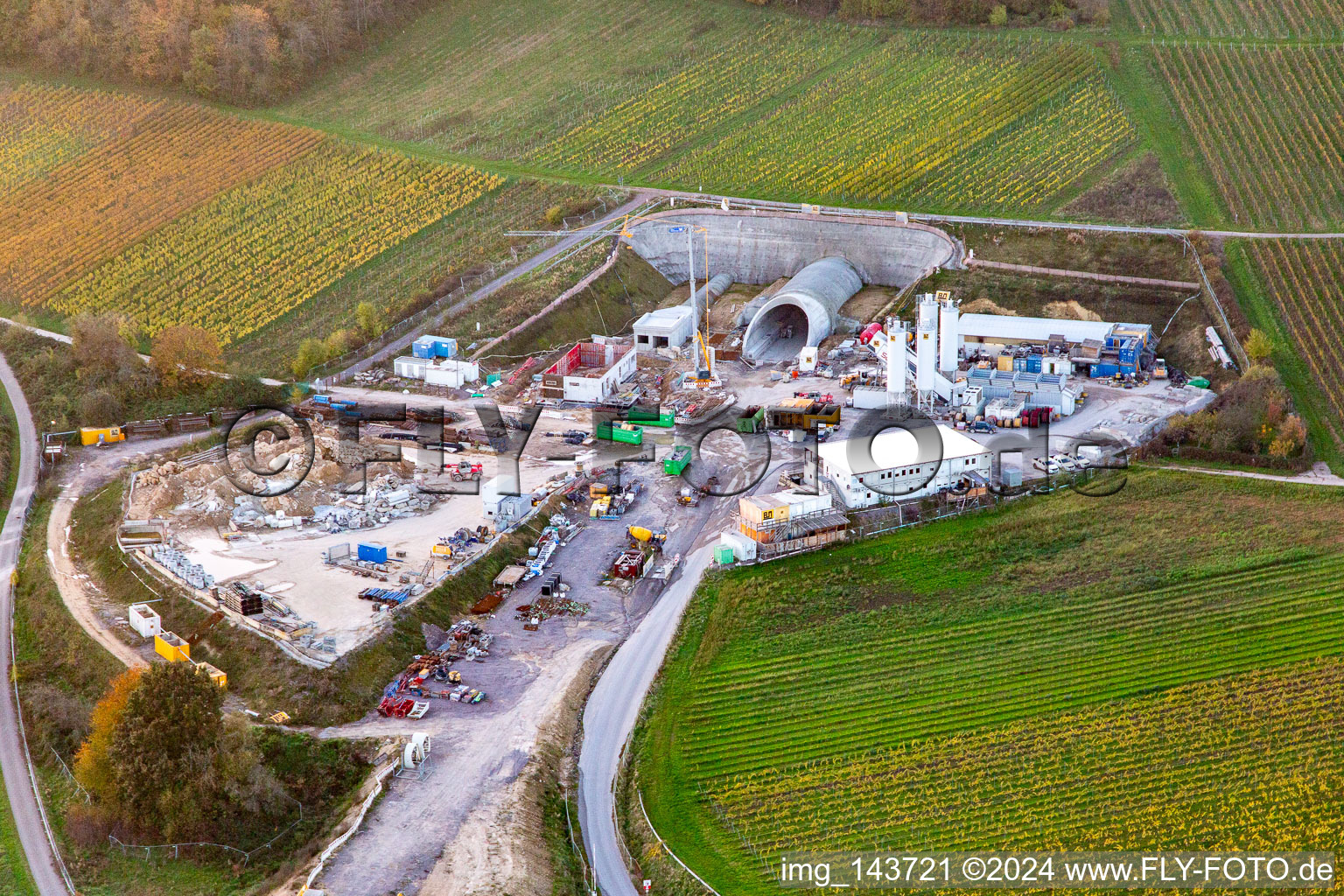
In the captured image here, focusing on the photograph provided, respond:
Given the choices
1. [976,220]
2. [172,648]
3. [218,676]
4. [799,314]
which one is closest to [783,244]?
[799,314]

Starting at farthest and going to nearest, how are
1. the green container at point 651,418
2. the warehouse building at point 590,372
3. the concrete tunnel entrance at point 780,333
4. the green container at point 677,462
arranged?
the concrete tunnel entrance at point 780,333
the warehouse building at point 590,372
the green container at point 651,418
the green container at point 677,462

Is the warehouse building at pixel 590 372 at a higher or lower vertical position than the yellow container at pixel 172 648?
higher

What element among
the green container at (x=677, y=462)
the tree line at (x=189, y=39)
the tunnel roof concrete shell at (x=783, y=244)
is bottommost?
the green container at (x=677, y=462)

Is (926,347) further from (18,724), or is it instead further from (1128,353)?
(18,724)

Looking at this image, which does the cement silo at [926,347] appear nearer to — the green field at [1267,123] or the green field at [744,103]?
the green field at [744,103]

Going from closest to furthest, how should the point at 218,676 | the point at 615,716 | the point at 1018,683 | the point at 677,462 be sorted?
the point at 1018,683, the point at 615,716, the point at 218,676, the point at 677,462

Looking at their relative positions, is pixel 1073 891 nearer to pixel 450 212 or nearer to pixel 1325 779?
pixel 1325 779

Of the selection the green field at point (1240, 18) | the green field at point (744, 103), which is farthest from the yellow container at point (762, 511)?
the green field at point (1240, 18)
